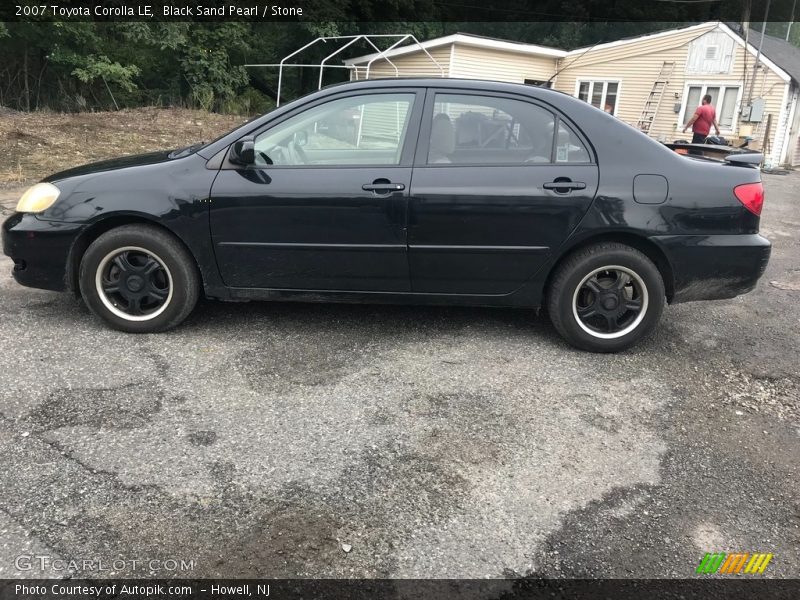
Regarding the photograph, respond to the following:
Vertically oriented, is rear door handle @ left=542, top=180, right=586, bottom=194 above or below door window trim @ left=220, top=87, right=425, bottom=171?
below

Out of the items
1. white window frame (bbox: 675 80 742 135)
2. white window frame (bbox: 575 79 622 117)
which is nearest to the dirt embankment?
white window frame (bbox: 575 79 622 117)

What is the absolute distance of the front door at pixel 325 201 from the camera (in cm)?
398

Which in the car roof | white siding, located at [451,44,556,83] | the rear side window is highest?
white siding, located at [451,44,556,83]

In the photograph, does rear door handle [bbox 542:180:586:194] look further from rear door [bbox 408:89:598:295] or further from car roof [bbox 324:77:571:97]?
car roof [bbox 324:77:571:97]

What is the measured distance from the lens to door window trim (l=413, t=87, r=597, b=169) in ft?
13.1

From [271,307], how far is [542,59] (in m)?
21.3

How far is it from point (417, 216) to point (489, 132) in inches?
28.7

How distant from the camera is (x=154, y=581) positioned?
220cm

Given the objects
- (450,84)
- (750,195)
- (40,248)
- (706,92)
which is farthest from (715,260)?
(706,92)

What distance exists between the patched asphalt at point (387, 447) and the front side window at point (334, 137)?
46.9 inches

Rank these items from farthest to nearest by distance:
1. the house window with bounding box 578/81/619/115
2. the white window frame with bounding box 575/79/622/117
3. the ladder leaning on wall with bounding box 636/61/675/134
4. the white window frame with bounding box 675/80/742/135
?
the house window with bounding box 578/81/619/115 < the white window frame with bounding box 575/79/622/117 < the ladder leaning on wall with bounding box 636/61/675/134 < the white window frame with bounding box 675/80/742/135

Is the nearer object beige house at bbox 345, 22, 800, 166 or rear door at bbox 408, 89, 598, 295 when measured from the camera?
rear door at bbox 408, 89, 598, 295

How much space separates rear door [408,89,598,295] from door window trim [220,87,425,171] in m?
0.05

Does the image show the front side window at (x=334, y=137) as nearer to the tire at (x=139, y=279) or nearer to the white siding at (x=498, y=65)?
the tire at (x=139, y=279)
